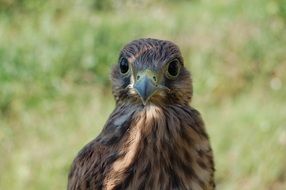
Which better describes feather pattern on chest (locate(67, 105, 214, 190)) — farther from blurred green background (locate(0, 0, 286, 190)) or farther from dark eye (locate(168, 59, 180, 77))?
blurred green background (locate(0, 0, 286, 190))

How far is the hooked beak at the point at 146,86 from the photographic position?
336 centimetres

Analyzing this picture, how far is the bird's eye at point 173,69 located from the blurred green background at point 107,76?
3.41m

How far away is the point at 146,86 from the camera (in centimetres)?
337

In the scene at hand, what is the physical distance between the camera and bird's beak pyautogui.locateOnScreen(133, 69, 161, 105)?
3.36m

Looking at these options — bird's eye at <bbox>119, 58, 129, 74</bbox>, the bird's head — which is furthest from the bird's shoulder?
bird's eye at <bbox>119, 58, 129, 74</bbox>

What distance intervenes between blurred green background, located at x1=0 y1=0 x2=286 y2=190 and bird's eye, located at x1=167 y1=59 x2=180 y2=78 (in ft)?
11.2

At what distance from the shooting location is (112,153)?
3494mm

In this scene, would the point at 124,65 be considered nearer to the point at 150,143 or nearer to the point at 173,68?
the point at 173,68

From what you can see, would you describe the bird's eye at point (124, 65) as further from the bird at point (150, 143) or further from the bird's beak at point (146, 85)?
the bird's beak at point (146, 85)

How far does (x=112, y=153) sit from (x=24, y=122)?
4920 millimetres

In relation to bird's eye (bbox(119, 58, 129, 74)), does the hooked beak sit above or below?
below

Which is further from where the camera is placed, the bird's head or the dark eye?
the dark eye

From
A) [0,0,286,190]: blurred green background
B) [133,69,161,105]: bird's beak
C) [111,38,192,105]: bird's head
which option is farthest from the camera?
[0,0,286,190]: blurred green background

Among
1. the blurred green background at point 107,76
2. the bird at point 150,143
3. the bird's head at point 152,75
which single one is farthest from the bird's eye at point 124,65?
the blurred green background at point 107,76
